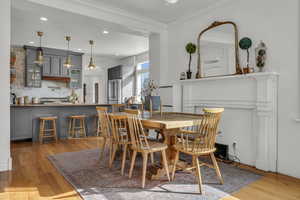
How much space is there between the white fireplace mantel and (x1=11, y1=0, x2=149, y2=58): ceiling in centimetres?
234

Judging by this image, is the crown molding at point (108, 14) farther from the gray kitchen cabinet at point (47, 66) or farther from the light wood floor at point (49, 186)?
the gray kitchen cabinet at point (47, 66)

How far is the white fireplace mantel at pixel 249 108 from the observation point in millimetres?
2783

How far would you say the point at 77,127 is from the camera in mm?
5270

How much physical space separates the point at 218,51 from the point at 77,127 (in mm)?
3961

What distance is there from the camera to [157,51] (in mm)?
4770

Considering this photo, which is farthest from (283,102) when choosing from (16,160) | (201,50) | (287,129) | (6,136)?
(16,160)

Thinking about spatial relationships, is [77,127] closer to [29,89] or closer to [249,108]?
[29,89]

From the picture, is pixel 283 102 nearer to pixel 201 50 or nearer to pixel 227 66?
pixel 227 66

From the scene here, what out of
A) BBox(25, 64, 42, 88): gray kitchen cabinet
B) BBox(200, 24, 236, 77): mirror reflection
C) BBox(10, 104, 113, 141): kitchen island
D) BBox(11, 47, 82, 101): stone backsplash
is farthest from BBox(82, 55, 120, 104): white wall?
BBox(200, 24, 236, 77): mirror reflection

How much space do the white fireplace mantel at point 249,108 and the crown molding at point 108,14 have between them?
5.53 feet

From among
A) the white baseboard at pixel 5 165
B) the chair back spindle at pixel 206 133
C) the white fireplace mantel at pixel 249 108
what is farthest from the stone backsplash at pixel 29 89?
the chair back spindle at pixel 206 133

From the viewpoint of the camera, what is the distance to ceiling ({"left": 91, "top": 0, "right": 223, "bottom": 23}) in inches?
142

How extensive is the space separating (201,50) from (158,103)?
151 centimetres

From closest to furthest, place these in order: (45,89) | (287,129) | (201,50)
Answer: (287,129) → (201,50) → (45,89)
